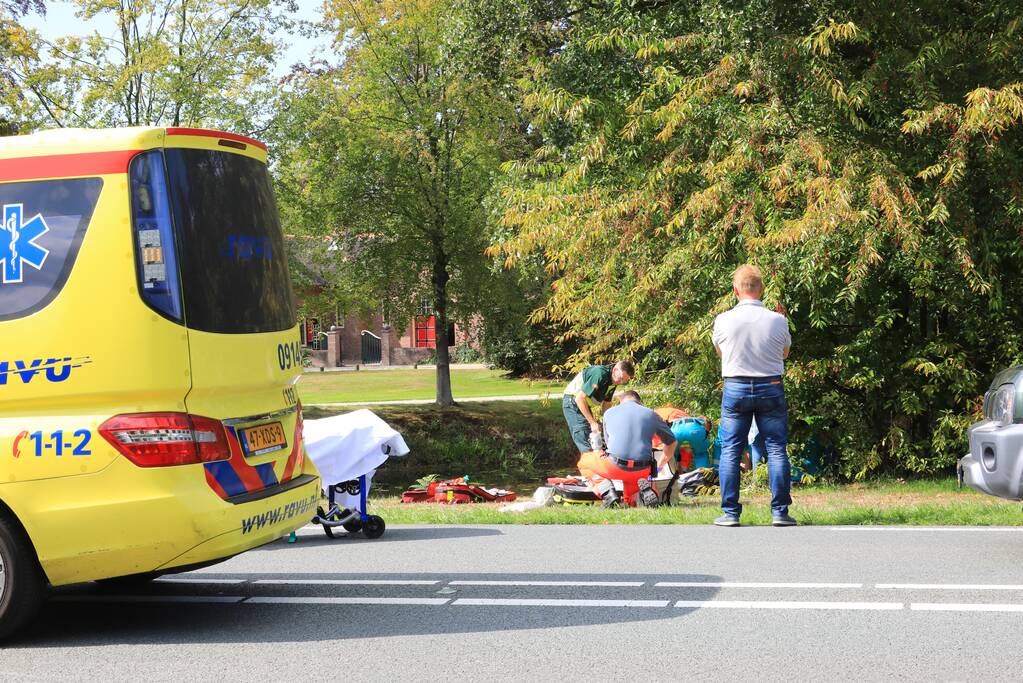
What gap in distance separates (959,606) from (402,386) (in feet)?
131

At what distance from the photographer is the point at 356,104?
3488cm

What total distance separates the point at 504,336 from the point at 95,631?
37568 millimetres

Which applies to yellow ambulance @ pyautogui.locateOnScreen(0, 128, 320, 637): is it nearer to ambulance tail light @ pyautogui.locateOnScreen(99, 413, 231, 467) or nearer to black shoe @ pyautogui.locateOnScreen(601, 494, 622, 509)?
ambulance tail light @ pyautogui.locateOnScreen(99, 413, 231, 467)

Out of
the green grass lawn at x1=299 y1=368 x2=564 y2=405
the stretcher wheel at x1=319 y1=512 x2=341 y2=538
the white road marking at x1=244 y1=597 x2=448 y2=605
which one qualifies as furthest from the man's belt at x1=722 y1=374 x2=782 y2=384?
the green grass lawn at x1=299 y1=368 x2=564 y2=405

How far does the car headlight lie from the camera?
271 inches

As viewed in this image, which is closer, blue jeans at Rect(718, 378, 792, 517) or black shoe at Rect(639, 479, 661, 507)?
blue jeans at Rect(718, 378, 792, 517)

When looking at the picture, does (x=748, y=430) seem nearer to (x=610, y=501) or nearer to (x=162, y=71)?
(x=610, y=501)

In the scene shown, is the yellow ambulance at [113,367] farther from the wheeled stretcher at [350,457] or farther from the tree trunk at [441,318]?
the tree trunk at [441,318]

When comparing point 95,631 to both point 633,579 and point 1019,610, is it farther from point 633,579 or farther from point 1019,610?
point 1019,610

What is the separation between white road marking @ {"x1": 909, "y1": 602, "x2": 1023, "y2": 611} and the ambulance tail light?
3.46 metres

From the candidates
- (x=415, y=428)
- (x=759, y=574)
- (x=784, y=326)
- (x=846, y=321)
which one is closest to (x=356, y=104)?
(x=415, y=428)

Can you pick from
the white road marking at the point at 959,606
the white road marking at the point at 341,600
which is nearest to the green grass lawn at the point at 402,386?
the white road marking at the point at 341,600

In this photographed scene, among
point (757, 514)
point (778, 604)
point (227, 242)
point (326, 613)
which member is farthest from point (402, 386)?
point (778, 604)

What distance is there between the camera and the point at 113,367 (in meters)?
5.54
